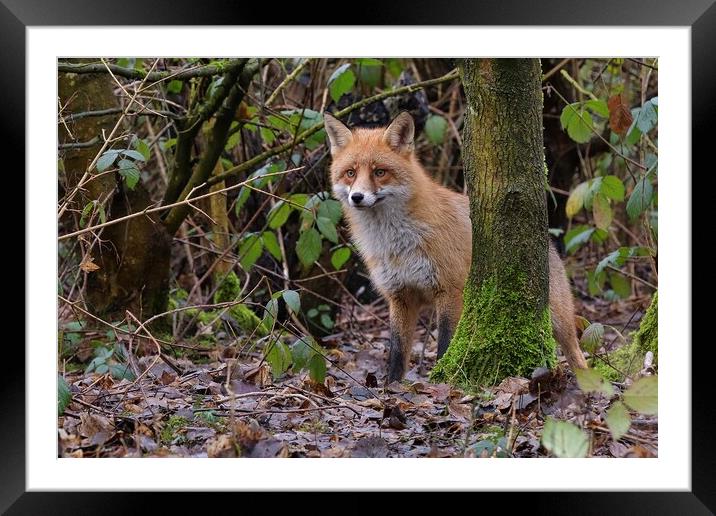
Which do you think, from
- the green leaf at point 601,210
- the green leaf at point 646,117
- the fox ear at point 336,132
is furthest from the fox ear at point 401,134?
the green leaf at point 646,117

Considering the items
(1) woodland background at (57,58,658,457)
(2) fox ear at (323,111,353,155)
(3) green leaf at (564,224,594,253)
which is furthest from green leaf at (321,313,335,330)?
(3) green leaf at (564,224,594,253)

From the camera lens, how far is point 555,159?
8062 mm

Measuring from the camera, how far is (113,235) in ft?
19.3

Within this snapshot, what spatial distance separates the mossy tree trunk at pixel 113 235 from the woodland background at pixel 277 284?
0.05 ft

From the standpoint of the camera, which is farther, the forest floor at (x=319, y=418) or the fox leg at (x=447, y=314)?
the fox leg at (x=447, y=314)

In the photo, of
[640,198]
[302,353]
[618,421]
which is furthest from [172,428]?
[640,198]

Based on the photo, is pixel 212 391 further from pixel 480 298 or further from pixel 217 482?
pixel 480 298

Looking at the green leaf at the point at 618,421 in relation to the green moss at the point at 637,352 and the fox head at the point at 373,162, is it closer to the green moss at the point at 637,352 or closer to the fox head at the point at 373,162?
the green moss at the point at 637,352

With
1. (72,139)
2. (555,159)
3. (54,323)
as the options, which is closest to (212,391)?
(54,323)

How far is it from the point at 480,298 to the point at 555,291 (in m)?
1.06

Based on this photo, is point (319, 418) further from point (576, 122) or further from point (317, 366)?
point (576, 122)

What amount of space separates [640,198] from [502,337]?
135 cm

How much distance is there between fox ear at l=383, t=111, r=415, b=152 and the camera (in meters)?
5.42

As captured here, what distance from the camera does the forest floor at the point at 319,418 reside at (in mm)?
3471
